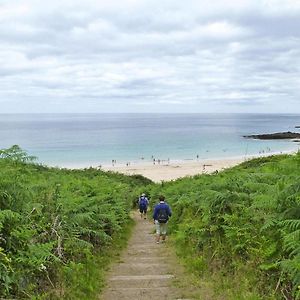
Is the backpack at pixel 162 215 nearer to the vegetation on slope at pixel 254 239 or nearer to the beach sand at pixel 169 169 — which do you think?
the vegetation on slope at pixel 254 239

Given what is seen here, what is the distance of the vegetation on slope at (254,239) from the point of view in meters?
5.68

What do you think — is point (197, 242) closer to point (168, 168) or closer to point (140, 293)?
point (140, 293)

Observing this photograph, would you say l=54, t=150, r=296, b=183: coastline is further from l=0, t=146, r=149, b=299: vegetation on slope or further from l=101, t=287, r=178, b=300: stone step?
l=101, t=287, r=178, b=300: stone step

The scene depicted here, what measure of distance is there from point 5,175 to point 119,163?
6424 cm

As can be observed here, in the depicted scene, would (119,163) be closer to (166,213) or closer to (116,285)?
(166,213)

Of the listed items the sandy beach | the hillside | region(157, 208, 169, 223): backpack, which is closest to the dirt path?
the hillside

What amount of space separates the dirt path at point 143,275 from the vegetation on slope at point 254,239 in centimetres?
60

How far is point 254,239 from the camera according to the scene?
709 centimetres

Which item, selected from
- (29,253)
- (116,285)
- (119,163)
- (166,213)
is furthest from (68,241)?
(119,163)

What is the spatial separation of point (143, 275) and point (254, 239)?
256 cm

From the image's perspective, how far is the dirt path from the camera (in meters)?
7.20

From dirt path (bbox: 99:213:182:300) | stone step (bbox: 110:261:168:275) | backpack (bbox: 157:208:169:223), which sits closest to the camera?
dirt path (bbox: 99:213:182:300)

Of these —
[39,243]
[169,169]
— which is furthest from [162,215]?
[169,169]

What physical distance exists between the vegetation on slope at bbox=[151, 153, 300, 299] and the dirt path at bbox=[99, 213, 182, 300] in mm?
603
